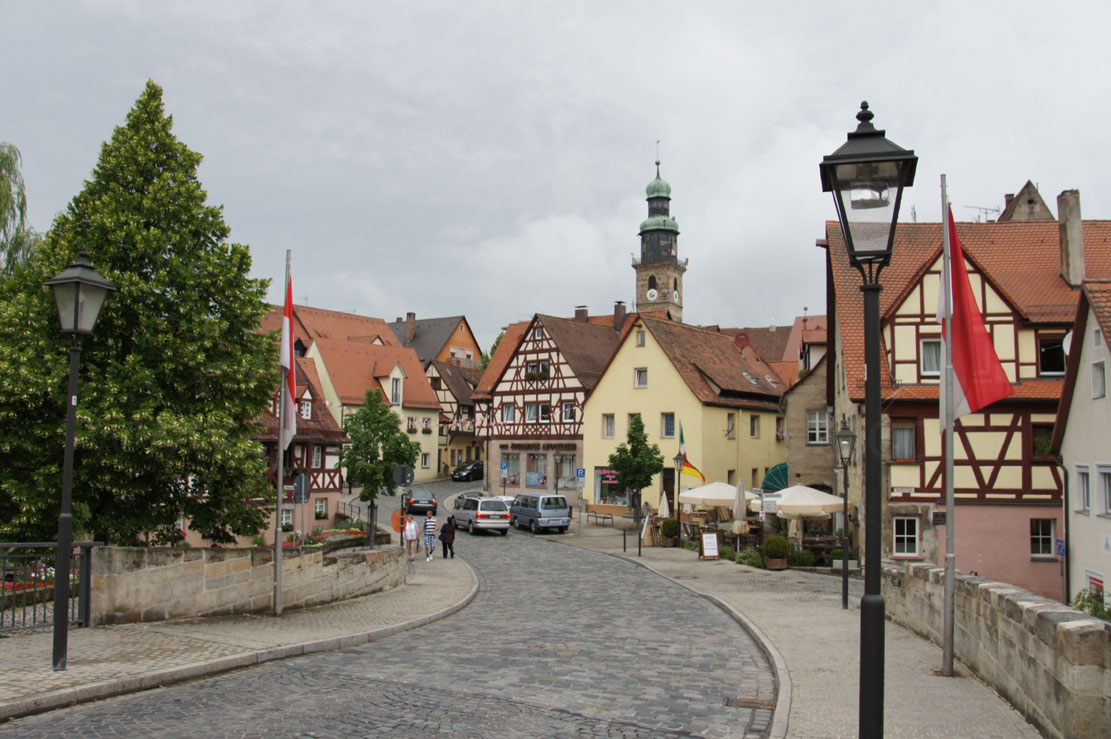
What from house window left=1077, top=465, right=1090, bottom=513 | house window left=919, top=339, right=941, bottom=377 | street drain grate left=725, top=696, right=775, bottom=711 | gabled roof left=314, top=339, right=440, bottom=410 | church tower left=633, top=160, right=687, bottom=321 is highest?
church tower left=633, top=160, right=687, bottom=321

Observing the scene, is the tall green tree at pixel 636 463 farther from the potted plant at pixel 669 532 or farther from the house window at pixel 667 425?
the house window at pixel 667 425

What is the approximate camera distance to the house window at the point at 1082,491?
21.0 metres

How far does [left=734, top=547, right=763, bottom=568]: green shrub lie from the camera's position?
2838 centimetres

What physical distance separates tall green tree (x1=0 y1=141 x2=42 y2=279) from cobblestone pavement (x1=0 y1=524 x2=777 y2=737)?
18721mm

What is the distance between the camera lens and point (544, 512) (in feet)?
127

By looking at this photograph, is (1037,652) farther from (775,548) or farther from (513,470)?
(513,470)

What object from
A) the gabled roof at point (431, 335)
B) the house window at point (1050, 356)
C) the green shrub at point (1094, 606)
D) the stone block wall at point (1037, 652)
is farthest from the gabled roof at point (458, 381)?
the stone block wall at point (1037, 652)

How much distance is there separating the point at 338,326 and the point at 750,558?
5617 cm

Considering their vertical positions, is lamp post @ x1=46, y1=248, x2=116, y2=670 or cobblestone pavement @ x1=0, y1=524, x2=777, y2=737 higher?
lamp post @ x1=46, y1=248, x2=116, y2=670

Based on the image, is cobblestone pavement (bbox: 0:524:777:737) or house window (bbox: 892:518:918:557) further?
house window (bbox: 892:518:918:557)

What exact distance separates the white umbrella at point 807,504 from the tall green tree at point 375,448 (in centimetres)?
1353

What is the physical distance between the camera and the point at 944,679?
34.5 feet

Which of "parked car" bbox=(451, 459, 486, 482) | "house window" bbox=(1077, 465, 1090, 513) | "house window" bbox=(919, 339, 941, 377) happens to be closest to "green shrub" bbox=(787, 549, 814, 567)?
"house window" bbox=(919, 339, 941, 377)

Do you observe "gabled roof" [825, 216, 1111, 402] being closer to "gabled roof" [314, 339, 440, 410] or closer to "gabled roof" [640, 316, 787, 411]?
"gabled roof" [640, 316, 787, 411]
